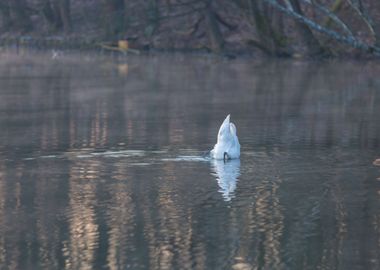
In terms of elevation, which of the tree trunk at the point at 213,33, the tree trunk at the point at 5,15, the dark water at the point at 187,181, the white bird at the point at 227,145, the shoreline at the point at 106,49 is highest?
the tree trunk at the point at 5,15

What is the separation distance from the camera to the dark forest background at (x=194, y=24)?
4419cm

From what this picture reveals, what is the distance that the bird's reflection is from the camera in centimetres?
1315

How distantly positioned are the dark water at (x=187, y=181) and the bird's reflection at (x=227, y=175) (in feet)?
0.07

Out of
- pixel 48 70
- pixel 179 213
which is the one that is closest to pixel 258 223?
pixel 179 213

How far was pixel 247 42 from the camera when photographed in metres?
45.8

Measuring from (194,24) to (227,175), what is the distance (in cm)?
3953

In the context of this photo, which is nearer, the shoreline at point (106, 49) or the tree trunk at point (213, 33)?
the shoreline at point (106, 49)

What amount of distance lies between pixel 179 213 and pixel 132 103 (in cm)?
1342

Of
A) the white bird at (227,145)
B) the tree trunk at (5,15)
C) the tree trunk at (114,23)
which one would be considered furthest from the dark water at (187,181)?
the tree trunk at (5,15)

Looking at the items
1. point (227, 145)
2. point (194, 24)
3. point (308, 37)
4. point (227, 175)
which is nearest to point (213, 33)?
point (194, 24)

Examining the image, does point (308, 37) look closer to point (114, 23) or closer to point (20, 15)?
point (114, 23)

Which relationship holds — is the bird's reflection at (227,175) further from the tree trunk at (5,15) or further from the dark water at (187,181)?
the tree trunk at (5,15)

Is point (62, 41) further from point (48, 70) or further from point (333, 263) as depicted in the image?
point (333, 263)

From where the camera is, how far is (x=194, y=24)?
53.6m
